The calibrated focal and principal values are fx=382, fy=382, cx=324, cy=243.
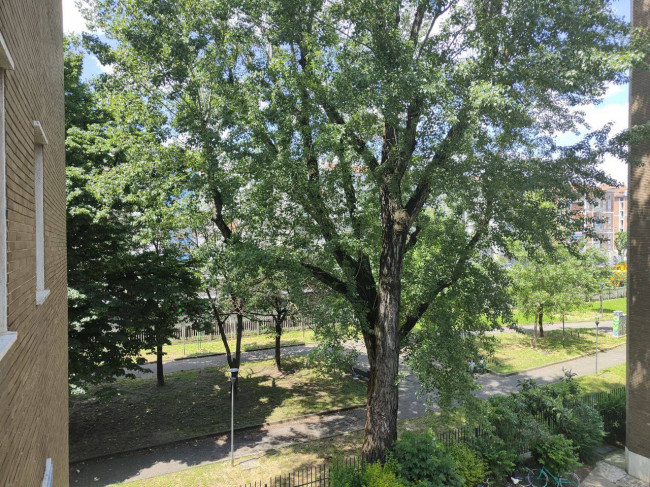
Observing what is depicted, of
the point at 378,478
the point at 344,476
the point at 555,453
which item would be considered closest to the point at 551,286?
the point at 555,453

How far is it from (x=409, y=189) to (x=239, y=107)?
4962mm

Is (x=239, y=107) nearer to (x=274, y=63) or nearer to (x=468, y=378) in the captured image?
(x=274, y=63)

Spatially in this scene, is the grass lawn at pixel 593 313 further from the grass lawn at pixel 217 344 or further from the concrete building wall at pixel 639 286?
the grass lawn at pixel 217 344

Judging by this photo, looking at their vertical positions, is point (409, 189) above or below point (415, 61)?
below

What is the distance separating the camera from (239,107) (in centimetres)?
895

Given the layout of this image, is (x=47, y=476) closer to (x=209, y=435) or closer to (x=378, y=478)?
(x=378, y=478)

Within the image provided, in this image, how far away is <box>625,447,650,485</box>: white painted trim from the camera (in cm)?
1029

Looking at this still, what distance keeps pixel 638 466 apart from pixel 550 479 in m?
2.81

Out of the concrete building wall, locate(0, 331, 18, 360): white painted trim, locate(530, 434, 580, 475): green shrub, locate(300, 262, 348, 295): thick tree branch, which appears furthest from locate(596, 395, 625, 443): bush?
locate(0, 331, 18, 360): white painted trim

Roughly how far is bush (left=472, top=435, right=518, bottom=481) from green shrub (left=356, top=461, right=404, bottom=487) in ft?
9.90

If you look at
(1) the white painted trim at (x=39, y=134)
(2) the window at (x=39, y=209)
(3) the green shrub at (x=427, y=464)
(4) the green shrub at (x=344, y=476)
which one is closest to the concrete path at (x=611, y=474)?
(3) the green shrub at (x=427, y=464)

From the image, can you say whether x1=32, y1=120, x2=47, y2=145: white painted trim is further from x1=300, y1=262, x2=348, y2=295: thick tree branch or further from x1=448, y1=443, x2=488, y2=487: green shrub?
x1=448, y1=443, x2=488, y2=487: green shrub

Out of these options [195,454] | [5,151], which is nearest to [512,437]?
[195,454]

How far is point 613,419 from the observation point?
41.2ft
